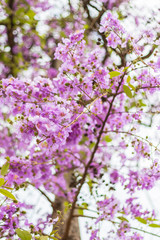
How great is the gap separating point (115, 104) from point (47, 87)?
0.97m

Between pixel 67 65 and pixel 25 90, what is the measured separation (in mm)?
358

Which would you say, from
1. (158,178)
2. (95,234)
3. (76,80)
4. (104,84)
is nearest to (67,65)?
(76,80)

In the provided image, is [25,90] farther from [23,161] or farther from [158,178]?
[158,178]

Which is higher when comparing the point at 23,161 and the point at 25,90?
the point at 25,90

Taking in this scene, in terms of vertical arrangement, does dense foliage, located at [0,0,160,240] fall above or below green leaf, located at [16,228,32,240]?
above

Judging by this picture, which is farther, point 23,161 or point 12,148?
point 12,148

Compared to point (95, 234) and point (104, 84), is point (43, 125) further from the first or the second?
point (95, 234)

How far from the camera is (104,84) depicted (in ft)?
6.29

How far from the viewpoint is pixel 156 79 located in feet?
6.20

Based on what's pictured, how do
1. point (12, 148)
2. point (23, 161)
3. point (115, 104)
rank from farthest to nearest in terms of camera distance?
1. point (12, 148)
2. point (115, 104)
3. point (23, 161)

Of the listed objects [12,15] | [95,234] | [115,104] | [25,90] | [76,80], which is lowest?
[95,234]

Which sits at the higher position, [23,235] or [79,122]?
[79,122]

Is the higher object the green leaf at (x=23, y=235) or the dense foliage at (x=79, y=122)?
the dense foliage at (x=79, y=122)

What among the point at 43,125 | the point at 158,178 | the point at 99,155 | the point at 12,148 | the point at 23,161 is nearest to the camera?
the point at 43,125
